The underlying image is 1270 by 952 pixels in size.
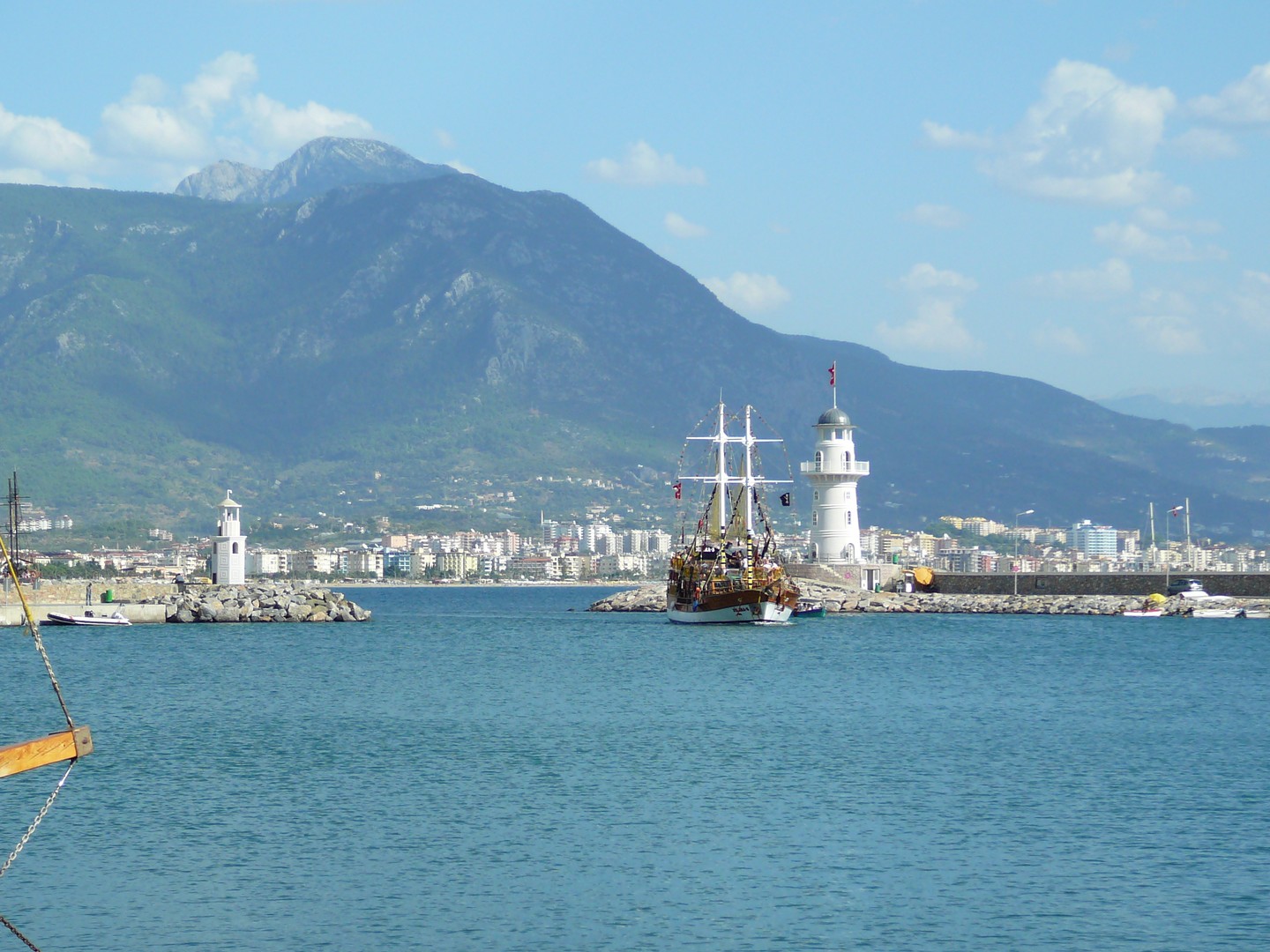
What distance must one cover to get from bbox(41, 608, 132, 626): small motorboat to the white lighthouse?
35002 millimetres

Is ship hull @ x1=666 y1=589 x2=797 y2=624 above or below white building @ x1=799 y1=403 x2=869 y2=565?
below

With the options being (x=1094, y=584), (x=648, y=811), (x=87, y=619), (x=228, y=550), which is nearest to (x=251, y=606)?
(x=228, y=550)

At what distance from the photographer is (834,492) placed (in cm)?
9325

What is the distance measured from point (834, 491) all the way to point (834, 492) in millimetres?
46

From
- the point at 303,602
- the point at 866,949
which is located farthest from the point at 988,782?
the point at 303,602

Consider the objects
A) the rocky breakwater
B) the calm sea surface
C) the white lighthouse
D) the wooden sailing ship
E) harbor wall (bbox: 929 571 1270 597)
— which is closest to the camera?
the calm sea surface

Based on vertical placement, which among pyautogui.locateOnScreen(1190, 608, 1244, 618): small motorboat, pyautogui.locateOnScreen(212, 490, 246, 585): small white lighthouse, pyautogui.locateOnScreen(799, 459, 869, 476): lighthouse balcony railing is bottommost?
pyautogui.locateOnScreen(1190, 608, 1244, 618): small motorboat

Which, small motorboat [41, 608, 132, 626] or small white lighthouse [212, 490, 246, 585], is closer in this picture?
small motorboat [41, 608, 132, 626]

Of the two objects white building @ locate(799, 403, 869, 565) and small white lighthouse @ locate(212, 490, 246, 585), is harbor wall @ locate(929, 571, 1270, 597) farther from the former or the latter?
small white lighthouse @ locate(212, 490, 246, 585)

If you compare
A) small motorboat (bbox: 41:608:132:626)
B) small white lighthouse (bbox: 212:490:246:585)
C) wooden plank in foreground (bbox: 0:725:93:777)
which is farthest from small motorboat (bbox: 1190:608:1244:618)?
wooden plank in foreground (bbox: 0:725:93:777)

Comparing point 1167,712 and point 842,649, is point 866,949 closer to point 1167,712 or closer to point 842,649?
point 1167,712

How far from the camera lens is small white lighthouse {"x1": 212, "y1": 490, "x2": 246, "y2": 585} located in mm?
91562

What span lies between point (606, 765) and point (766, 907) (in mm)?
12335

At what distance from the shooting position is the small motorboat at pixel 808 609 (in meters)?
91.1
